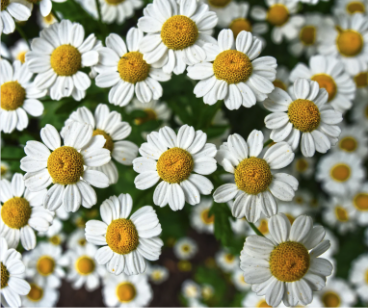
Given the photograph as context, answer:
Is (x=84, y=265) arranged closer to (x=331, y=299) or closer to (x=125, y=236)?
(x=125, y=236)

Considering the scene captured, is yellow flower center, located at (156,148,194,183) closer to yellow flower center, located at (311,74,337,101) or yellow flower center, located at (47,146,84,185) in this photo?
yellow flower center, located at (47,146,84,185)

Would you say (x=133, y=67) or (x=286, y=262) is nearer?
(x=286, y=262)

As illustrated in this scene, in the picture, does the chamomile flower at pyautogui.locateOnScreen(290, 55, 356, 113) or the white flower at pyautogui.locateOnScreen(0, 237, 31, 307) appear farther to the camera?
the chamomile flower at pyautogui.locateOnScreen(290, 55, 356, 113)

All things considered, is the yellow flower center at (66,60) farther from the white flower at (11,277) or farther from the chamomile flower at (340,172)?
the chamomile flower at (340,172)

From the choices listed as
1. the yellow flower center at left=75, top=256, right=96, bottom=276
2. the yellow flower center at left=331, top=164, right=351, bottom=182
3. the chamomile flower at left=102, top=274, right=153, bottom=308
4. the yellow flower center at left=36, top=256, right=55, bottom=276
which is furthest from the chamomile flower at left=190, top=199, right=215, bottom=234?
the yellow flower center at left=36, top=256, right=55, bottom=276

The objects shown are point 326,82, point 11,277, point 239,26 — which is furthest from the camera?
point 239,26

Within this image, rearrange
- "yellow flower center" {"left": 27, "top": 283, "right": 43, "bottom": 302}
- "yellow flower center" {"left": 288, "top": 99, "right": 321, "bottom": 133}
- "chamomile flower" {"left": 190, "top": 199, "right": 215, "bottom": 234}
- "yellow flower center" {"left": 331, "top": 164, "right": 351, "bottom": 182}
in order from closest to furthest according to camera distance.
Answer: "yellow flower center" {"left": 288, "top": 99, "right": 321, "bottom": 133} < "yellow flower center" {"left": 27, "top": 283, "right": 43, "bottom": 302} < "yellow flower center" {"left": 331, "top": 164, "right": 351, "bottom": 182} < "chamomile flower" {"left": 190, "top": 199, "right": 215, "bottom": 234}

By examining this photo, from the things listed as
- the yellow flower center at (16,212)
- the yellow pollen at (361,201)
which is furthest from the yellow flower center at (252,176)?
the yellow pollen at (361,201)

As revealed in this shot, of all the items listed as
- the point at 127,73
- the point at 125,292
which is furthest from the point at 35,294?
the point at 127,73
